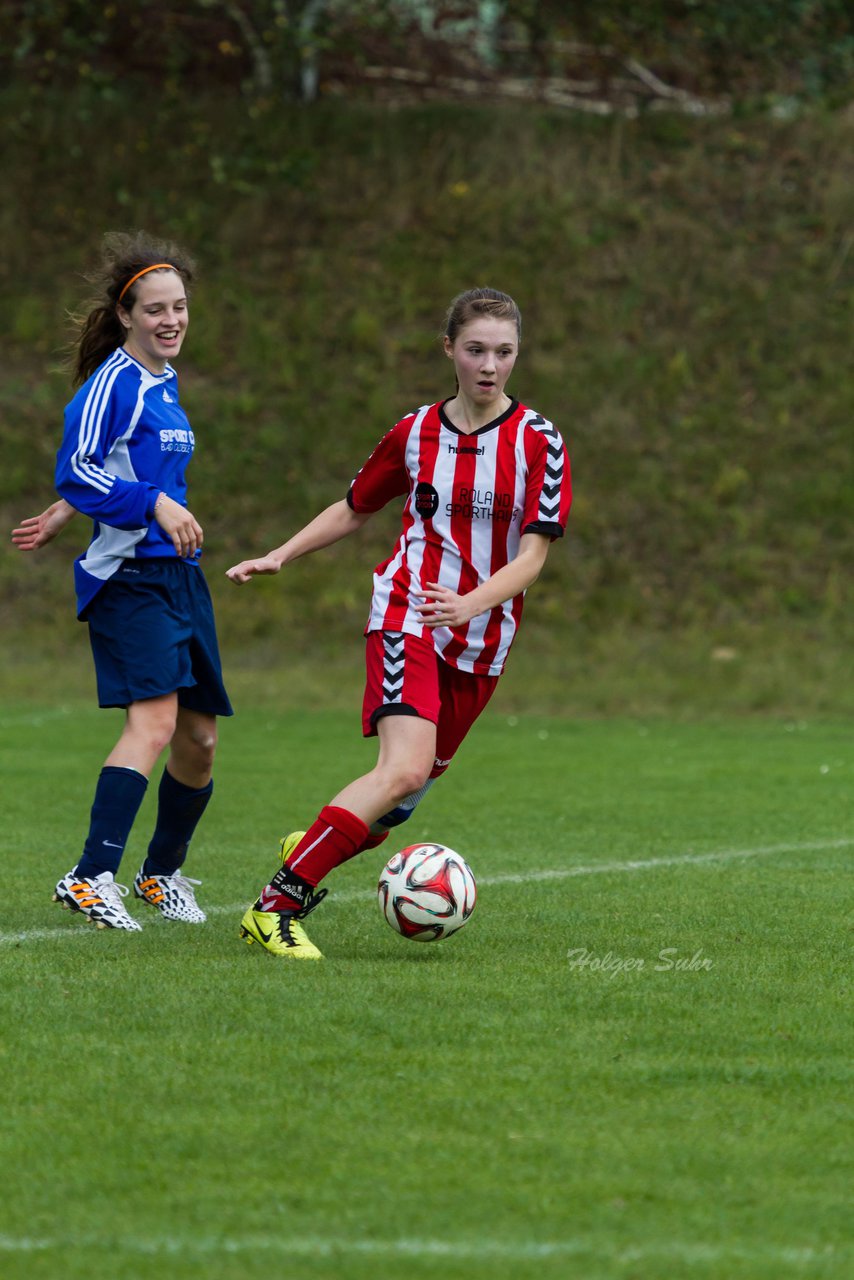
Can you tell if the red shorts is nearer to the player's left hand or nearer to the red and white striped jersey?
the red and white striped jersey

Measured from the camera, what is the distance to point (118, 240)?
6223 mm

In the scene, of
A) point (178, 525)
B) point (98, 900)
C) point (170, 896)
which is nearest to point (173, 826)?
point (170, 896)

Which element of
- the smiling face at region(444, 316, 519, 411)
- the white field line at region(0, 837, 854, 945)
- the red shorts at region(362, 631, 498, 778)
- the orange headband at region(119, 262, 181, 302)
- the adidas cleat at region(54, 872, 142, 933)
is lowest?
the white field line at region(0, 837, 854, 945)

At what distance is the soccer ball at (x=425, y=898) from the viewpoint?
17.1ft

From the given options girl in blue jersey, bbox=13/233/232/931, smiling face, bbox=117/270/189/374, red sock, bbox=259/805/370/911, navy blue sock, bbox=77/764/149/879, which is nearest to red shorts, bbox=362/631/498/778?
red sock, bbox=259/805/370/911

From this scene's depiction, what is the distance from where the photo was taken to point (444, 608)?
516cm

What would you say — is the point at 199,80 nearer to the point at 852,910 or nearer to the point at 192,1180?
the point at 852,910

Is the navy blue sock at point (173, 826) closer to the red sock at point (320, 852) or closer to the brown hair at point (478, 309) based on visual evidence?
the red sock at point (320, 852)

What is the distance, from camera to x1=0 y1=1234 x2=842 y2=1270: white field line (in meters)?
2.81

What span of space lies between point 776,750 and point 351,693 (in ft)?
14.3

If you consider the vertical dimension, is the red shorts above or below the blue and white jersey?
below

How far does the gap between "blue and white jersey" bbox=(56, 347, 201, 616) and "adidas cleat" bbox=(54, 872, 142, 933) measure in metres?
0.95

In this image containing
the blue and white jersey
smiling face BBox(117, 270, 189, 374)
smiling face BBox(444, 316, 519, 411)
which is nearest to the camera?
smiling face BBox(444, 316, 519, 411)

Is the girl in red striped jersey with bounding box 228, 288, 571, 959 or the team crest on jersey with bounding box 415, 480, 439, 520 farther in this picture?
the team crest on jersey with bounding box 415, 480, 439, 520
